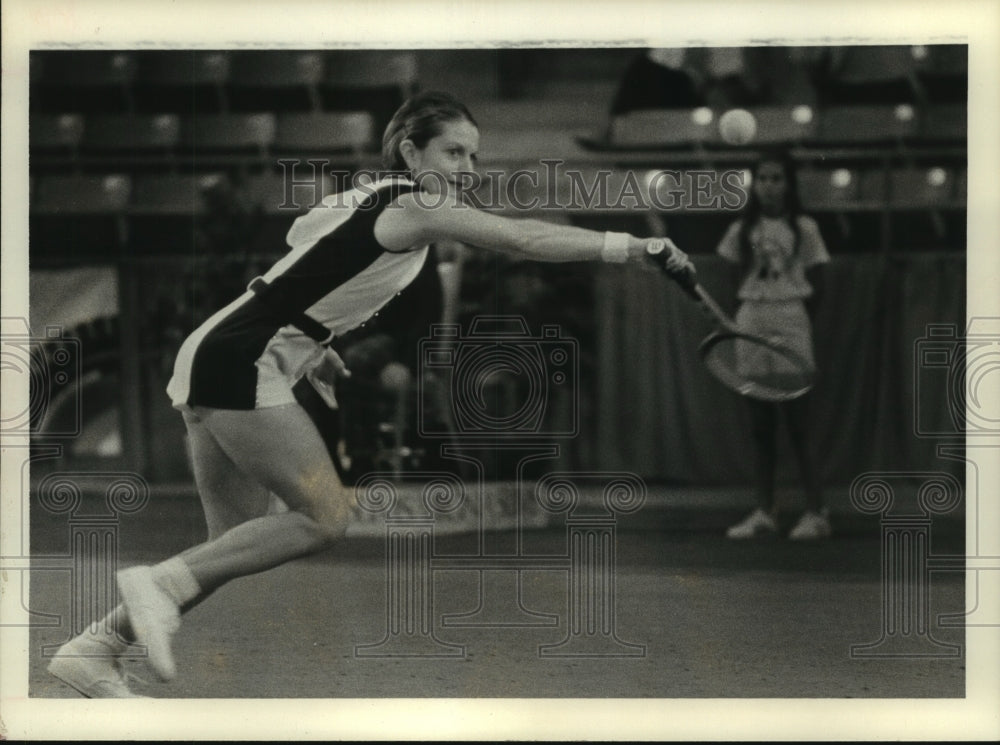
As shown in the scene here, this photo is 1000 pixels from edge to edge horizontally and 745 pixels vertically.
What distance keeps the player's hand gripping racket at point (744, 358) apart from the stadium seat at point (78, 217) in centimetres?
173

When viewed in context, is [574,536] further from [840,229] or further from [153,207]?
[153,207]

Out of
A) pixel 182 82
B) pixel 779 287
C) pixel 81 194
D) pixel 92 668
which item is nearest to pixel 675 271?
pixel 779 287

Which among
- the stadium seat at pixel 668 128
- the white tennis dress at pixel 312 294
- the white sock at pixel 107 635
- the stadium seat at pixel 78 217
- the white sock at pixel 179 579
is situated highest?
the stadium seat at pixel 668 128

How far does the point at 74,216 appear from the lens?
171 inches

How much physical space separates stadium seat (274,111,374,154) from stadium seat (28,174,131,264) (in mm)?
540

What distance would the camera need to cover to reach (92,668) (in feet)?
14.3

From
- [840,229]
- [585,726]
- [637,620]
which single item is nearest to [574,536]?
[637,620]

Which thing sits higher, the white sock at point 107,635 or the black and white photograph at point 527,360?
the black and white photograph at point 527,360

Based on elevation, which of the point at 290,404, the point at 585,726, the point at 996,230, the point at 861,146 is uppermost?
the point at 861,146

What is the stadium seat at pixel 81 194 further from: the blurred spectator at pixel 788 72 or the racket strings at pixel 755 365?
the blurred spectator at pixel 788 72

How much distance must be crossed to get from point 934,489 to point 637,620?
1.04 metres

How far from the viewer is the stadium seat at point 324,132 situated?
169 inches

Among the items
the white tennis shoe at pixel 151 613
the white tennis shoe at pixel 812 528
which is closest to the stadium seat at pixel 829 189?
the white tennis shoe at pixel 812 528

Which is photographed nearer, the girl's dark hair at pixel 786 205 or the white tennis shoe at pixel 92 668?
the girl's dark hair at pixel 786 205
